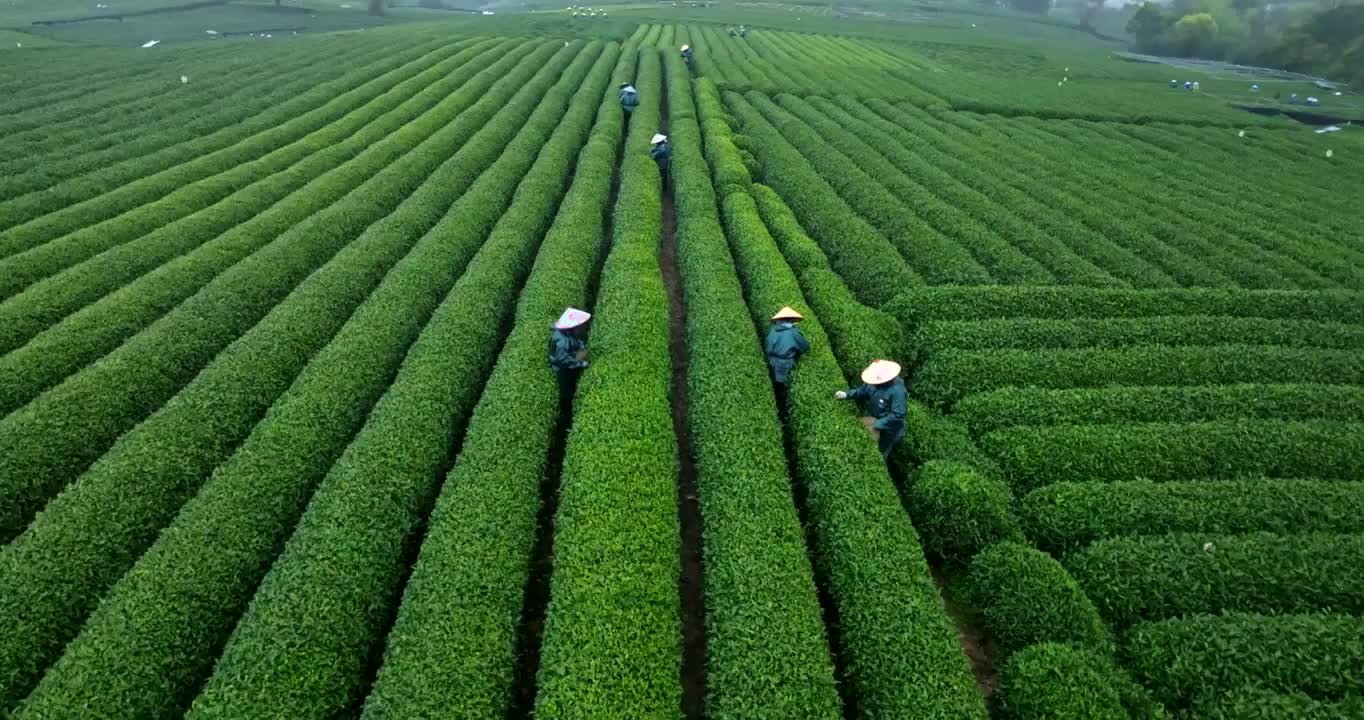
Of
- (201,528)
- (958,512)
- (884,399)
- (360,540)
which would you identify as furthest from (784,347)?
(201,528)

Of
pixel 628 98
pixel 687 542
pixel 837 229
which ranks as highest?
pixel 628 98

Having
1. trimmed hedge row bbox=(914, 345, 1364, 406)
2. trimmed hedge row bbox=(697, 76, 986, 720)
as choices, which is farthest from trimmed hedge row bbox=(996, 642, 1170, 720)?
trimmed hedge row bbox=(914, 345, 1364, 406)

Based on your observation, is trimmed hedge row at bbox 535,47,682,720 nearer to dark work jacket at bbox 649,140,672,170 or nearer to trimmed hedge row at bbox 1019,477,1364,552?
trimmed hedge row at bbox 1019,477,1364,552

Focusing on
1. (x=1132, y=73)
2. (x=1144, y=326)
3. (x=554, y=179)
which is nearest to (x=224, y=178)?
(x=554, y=179)

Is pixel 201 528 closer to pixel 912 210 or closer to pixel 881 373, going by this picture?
pixel 881 373

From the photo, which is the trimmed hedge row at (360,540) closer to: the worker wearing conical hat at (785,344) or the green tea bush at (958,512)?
the worker wearing conical hat at (785,344)

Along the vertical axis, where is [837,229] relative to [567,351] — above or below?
above

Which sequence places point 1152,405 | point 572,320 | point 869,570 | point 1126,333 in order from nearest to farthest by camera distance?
point 869,570 < point 572,320 < point 1152,405 < point 1126,333
